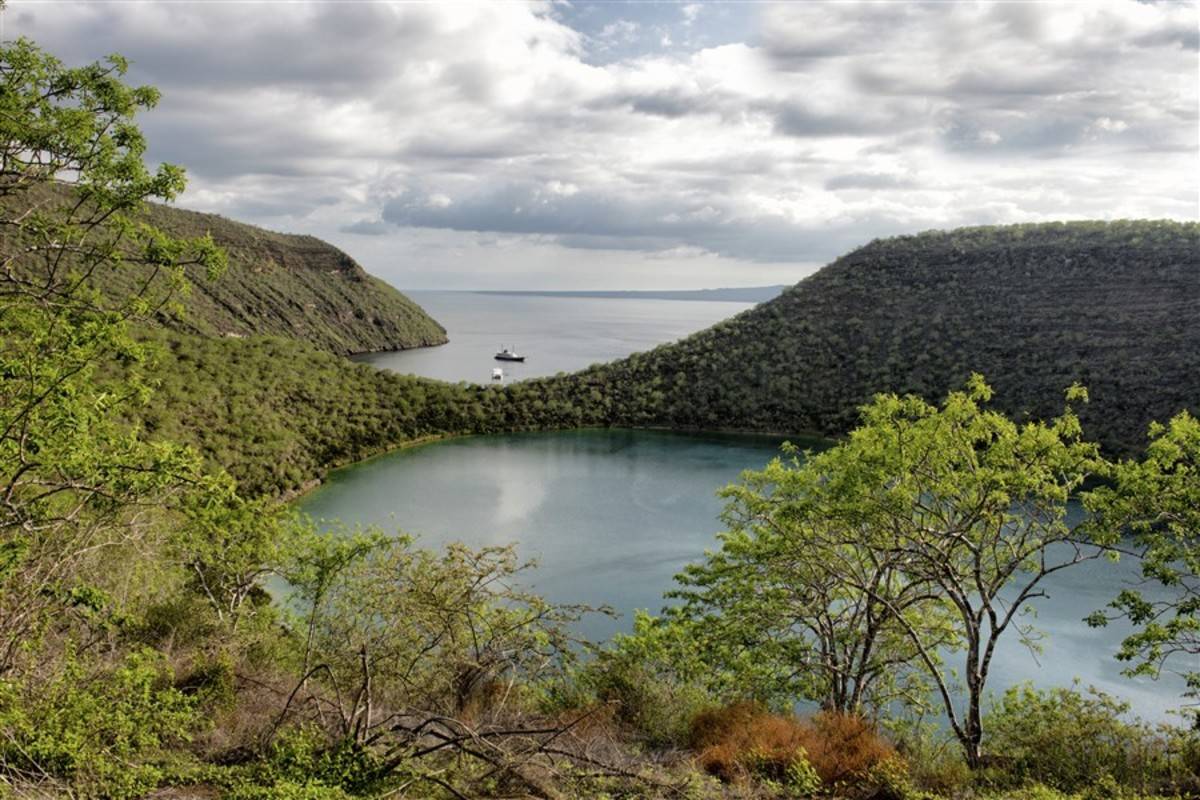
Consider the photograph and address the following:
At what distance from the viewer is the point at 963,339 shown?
64250 mm

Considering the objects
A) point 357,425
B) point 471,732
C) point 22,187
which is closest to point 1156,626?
point 471,732

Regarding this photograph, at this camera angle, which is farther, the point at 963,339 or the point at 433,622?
the point at 963,339

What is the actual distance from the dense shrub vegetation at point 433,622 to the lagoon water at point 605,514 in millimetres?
3907

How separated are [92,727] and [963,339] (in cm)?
6842

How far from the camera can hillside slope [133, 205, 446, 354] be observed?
98.1 metres

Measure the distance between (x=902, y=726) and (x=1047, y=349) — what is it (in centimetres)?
5451

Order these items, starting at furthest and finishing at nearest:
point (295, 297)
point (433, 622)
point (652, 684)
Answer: point (295, 297), point (652, 684), point (433, 622)

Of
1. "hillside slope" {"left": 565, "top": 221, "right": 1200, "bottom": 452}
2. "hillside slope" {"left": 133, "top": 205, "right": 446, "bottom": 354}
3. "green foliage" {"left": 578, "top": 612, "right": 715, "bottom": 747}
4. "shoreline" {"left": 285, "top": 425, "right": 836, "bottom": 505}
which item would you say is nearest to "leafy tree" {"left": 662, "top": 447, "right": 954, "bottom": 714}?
"green foliage" {"left": 578, "top": 612, "right": 715, "bottom": 747}

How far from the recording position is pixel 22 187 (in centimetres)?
922

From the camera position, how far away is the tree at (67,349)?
8078 millimetres

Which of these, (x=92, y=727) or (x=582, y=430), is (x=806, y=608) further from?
(x=582, y=430)

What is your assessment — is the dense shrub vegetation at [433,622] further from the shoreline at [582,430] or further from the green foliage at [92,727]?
the shoreline at [582,430]

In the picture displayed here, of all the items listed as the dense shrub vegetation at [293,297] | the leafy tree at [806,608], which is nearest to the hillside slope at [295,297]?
the dense shrub vegetation at [293,297]

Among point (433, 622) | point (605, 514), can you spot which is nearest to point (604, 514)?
point (605, 514)
